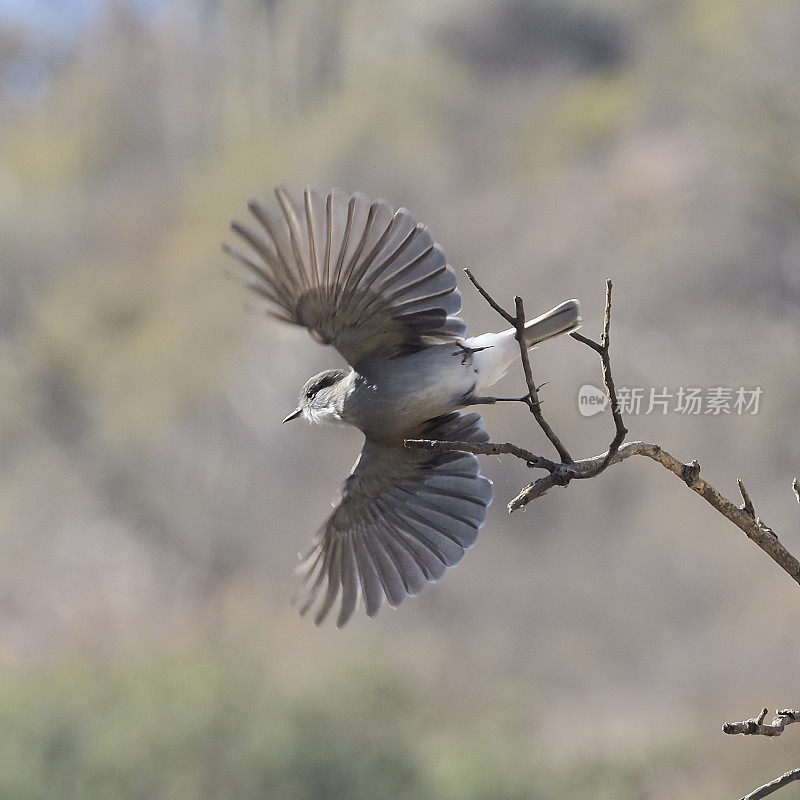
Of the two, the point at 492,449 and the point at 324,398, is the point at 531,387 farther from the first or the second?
the point at 324,398

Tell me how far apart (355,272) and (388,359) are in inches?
10.1

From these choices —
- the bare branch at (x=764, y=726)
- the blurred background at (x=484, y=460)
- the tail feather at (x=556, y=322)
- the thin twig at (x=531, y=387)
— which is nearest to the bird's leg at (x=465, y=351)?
the tail feather at (x=556, y=322)

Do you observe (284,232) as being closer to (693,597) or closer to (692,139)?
(693,597)

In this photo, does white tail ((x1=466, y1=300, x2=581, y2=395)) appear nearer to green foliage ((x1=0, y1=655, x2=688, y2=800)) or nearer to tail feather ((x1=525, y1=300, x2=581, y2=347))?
tail feather ((x1=525, y1=300, x2=581, y2=347))

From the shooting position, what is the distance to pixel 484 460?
24.9 feet

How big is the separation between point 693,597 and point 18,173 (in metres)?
19.0

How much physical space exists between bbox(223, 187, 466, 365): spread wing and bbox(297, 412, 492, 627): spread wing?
0.28 m

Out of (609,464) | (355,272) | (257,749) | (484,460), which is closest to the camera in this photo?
(609,464)

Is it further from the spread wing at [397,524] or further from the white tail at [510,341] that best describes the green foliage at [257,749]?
the white tail at [510,341]

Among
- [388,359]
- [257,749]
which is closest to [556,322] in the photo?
[388,359]

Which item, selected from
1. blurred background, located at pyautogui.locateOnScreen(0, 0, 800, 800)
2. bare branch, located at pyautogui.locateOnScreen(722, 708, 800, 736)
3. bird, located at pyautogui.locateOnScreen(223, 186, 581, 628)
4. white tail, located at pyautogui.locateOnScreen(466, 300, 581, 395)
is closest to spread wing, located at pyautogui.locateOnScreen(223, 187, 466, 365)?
bird, located at pyautogui.locateOnScreen(223, 186, 581, 628)

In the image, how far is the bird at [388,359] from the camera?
264cm

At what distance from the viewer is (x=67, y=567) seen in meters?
15.6

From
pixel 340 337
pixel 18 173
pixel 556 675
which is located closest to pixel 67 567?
pixel 556 675
